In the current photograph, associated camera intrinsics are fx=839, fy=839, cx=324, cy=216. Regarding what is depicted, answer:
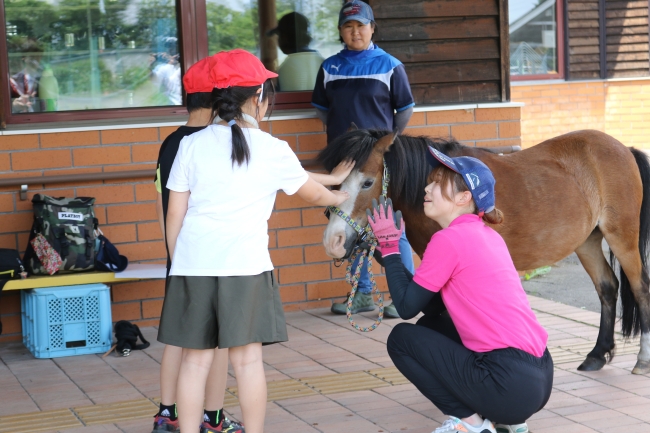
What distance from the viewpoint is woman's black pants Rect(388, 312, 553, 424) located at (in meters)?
3.06

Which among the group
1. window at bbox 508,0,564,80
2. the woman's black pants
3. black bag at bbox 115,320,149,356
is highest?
window at bbox 508,0,564,80

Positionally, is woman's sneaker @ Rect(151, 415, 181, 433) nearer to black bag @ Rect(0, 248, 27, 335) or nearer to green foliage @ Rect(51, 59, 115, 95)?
black bag @ Rect(0, 248, 27, 335)

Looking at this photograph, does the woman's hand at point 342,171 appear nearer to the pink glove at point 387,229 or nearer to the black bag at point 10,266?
the pink glove at point 387,229

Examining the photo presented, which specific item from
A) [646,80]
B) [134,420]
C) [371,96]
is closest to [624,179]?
[371,96]

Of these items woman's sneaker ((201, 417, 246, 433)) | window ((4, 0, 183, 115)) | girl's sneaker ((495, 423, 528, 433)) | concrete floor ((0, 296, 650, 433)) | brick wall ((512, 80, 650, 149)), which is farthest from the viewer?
brick wall ((512, 80, 650, 149))

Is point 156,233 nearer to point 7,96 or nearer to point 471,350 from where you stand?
point 7,96

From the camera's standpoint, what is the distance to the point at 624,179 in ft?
14.8

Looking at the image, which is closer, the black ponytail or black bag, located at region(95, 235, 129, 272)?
the black ponytail

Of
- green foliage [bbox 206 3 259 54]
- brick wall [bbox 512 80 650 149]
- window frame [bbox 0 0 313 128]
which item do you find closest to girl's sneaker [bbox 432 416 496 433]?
window frame [bbox 0 0 313 128]

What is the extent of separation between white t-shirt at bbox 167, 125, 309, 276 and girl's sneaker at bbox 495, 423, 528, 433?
3.85 ft

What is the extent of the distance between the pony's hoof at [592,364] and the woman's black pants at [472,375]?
56.4 inches

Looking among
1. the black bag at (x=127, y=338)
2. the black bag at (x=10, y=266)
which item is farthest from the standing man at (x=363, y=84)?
the black bag at (x=10, y=266)

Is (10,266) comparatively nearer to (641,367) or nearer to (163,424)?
(163,424)

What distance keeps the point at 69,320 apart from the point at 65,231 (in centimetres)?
54
